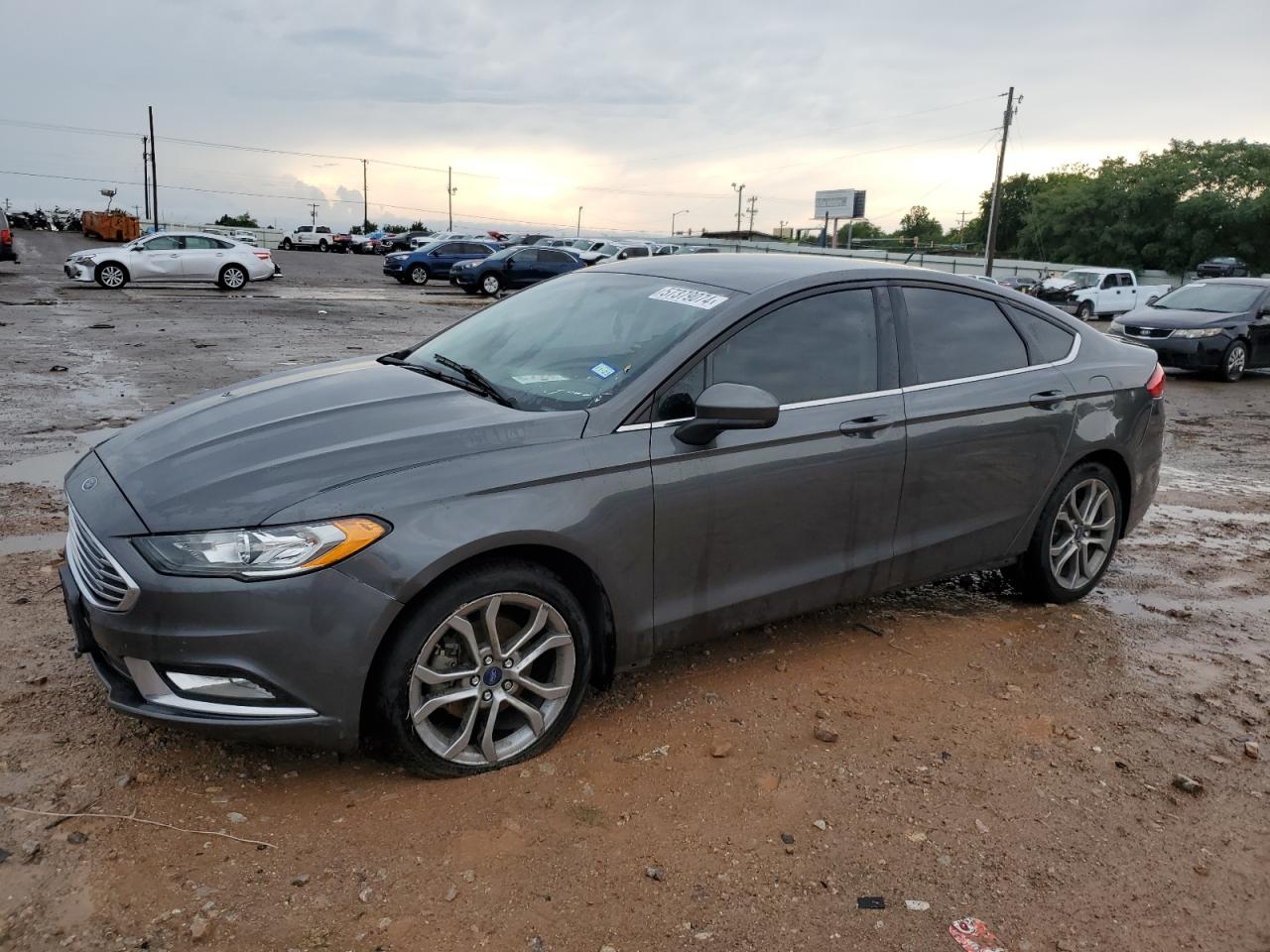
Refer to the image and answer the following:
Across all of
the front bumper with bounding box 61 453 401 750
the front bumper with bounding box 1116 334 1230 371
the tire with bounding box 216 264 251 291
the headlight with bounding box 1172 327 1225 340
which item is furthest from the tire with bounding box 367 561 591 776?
the tire with bounding box 216 264 251 291

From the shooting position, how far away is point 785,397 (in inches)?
149

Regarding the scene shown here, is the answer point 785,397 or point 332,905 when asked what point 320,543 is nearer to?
point 332,905

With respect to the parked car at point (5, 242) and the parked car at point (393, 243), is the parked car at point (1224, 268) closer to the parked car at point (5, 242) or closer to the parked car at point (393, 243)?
the parked car at point (5, 242)

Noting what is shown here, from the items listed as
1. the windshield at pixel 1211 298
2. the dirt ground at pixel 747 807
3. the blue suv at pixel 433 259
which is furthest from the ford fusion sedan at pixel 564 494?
the blue suv at pixel 433 259

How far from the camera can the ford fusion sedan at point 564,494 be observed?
9.37 ft

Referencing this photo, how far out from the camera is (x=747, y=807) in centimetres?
314

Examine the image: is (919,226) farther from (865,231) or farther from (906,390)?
(906,390)

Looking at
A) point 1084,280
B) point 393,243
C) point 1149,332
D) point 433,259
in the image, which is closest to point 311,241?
point 393,243

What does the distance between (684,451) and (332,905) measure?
178cm

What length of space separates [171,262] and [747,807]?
24910mm

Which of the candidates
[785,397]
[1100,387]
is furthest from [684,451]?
[1100,387]

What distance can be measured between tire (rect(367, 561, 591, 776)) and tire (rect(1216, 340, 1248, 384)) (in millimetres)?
14782

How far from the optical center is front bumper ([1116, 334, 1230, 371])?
14.7 meters

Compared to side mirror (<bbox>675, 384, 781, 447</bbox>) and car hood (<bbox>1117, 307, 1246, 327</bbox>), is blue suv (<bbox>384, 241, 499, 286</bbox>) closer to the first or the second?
car hood (<bbox>1117, 307, 1246, 327</bbox>)
